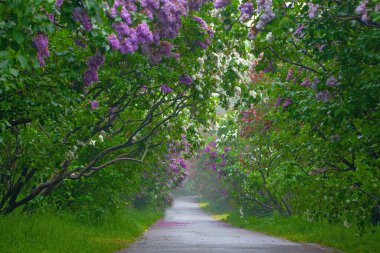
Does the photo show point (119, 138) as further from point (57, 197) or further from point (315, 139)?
point (315, 139)

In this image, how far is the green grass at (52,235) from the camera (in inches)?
460

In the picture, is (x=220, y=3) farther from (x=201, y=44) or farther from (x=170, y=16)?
(x=170, y=16)

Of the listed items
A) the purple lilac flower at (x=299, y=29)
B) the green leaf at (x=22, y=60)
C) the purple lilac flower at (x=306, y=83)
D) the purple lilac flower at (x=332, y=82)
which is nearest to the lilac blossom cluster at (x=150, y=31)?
the purple lilac flower at (x=299, y=29)

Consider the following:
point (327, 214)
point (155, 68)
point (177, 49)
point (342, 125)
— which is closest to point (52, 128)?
point (155, 68)

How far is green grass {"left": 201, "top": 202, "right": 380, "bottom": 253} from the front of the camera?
14.4 metres

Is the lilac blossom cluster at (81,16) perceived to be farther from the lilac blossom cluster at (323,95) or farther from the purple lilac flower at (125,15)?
the lilac blossom cluster at (323,95)

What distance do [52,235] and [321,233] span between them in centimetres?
866

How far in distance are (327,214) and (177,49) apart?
224 inches

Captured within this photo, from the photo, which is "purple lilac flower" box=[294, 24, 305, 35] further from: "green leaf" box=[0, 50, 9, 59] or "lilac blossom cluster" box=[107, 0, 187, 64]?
"green leaf" box=[0, 50, 9, 59]

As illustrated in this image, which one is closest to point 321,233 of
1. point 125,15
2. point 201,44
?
point 201,44

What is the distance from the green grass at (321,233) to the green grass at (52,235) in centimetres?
567

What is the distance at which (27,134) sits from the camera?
12.0 m

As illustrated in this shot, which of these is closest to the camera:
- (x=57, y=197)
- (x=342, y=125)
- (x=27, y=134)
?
(x=342, y=125)

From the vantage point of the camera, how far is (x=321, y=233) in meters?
18.2
